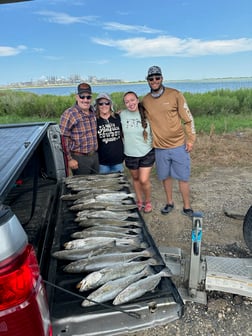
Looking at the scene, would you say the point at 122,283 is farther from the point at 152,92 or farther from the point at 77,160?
the point at 152,92

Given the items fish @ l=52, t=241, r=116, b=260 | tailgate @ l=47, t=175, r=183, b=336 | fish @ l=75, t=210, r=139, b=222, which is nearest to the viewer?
tailgate @ l=47, t=175, r=183, b=336

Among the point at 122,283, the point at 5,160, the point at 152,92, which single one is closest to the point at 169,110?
the point at 152,92

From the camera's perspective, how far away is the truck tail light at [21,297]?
1019 millimetres

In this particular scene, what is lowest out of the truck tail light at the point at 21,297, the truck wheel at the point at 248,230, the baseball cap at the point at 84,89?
the truck wheel at the point at 248,230

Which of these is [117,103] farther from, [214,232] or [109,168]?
[214,232]

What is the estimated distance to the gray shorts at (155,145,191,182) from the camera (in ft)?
13.8

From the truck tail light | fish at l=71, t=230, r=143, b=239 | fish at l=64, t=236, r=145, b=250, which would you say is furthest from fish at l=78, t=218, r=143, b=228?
the truck tail light

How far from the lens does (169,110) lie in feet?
13.1

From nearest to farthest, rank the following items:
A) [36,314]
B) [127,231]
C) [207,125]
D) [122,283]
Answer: [36,314] → [122,283] → [127,231] → [207,125]

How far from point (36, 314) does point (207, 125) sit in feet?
39.2

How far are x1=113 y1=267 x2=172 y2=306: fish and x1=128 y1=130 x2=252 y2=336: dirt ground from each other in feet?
3.28

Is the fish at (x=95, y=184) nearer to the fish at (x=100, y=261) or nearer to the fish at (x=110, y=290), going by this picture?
the fish at (x=100, y=261)

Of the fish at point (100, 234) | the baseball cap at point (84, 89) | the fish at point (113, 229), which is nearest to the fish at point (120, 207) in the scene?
the fish at point (113, 229)

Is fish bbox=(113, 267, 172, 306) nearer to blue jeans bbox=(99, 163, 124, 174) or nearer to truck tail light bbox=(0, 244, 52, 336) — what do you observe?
truck tail light bbox=(0, 244, 52, 336)
